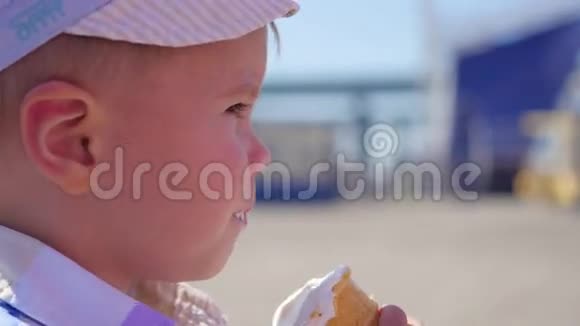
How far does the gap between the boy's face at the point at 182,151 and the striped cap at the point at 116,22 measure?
1.1 inches

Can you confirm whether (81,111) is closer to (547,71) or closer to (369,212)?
(369,212)

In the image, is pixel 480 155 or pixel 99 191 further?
pixel 480 155

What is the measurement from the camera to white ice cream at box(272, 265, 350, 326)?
40.6 inches

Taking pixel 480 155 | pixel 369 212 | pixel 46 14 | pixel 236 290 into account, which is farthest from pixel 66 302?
pixel 480 155

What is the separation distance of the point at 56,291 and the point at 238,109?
282mm

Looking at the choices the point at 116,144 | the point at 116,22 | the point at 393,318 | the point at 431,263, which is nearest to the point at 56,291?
the point at 116,144

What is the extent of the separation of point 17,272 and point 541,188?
944 cm

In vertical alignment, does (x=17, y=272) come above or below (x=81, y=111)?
below

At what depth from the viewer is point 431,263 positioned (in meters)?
4.76

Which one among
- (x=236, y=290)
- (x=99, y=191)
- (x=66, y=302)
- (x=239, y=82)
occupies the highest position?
(x=239, y=82)

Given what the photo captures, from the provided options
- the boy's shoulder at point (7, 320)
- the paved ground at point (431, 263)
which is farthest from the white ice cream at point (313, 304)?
the paved ground at point (431, 263)

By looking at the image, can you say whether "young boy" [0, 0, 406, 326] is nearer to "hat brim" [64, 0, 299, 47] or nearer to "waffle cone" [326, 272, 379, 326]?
"hat brim" [64, 0, 299, 47]

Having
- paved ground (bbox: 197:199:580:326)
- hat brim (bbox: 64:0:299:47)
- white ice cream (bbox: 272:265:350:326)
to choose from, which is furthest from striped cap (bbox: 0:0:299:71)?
paved ground (bbox: 197:199:580:326)

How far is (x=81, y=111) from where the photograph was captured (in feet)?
3.06
